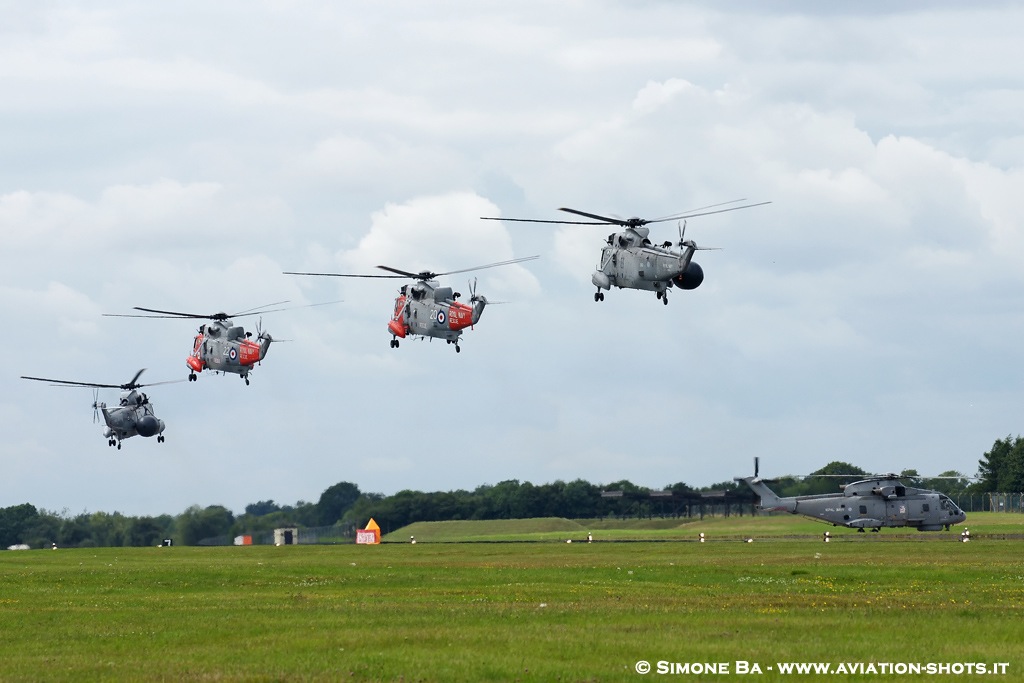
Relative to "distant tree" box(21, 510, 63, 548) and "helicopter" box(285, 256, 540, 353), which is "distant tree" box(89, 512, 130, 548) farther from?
"helicopter" box(285, 256, 540, 353)

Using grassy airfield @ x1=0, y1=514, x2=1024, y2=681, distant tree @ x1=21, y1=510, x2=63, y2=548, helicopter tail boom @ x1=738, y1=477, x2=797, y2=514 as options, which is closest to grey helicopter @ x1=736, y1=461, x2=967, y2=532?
helicopter tail boom @ x1=738, y1=477, x2=797, y2=514

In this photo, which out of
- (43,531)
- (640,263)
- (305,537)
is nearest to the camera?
(640,263)

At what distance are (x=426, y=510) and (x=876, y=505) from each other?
94.3 m

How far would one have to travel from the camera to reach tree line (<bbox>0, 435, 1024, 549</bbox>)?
13900cm

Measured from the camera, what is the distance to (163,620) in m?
35.2

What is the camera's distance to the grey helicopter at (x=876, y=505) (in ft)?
264

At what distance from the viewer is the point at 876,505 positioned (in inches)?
3189

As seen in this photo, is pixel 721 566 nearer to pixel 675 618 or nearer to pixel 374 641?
pixel 675 618

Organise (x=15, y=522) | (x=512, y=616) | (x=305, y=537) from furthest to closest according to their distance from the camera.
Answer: (x=15, y=522), (x=305, y=537), (x=512, y=616)

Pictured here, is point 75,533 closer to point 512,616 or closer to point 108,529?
point 108,529

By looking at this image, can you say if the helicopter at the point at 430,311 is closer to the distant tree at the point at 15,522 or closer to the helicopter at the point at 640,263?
the helicopter at the point at 640,263

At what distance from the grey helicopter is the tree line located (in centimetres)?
4951

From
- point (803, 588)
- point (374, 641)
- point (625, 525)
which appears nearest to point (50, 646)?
point (374, 641)

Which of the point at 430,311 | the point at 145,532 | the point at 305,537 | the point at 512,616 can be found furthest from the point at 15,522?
the point at 512,616
